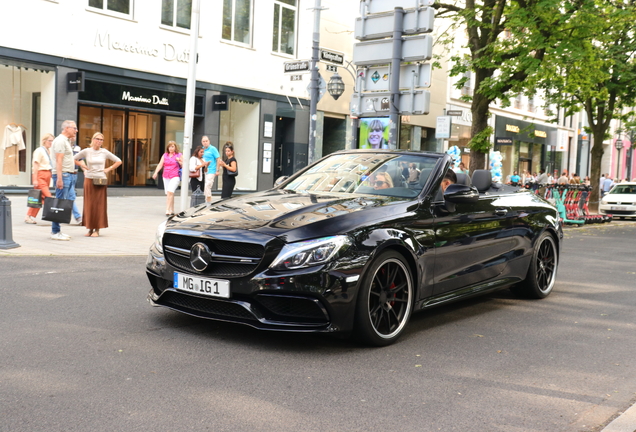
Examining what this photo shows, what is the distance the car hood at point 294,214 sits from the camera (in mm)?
4969

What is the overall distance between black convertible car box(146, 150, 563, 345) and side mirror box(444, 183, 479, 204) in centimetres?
1

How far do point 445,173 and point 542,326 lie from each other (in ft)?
5.26

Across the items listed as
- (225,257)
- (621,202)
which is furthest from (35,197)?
(621,202)

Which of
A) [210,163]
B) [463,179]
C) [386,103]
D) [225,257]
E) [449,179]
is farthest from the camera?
[210,163]

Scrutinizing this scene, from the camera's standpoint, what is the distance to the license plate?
194 inches

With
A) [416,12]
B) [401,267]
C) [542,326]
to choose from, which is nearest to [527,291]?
[542,326]

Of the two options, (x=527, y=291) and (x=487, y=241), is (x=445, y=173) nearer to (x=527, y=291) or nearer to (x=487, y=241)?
(x=487, y=241)

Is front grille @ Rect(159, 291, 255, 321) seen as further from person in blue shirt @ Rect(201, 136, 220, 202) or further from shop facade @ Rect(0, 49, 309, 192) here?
shop facade @ Rect(0, 49, 309, 192)

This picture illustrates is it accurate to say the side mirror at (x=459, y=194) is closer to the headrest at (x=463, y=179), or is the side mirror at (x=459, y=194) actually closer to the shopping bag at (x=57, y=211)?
the headrest at (x=463, y=179)

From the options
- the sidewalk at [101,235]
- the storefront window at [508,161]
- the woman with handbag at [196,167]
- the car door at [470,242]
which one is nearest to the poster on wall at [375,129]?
the woman with handbag at [196,167]

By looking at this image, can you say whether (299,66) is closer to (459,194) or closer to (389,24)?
(389,24)

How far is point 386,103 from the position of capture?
41.8ft

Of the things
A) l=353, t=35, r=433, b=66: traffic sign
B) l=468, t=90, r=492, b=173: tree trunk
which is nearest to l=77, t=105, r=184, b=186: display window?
l=468, t=90, r=492, b=173: tree trunk

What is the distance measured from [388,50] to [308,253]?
27.7ft
